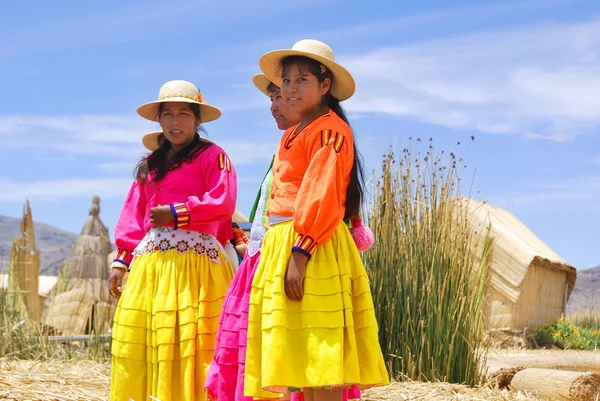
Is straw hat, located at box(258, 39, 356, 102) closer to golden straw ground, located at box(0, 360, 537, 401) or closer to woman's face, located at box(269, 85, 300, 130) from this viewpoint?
woman's face, located at box(269, 85, 300, 130)

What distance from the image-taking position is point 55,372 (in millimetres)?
6742

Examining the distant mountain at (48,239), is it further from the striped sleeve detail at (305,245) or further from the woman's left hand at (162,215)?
the striped sleeve detail at (305,245)

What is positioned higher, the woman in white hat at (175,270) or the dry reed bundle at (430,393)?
the woman in white hat at (175,270)

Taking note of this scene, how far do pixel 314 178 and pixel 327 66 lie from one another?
575mm

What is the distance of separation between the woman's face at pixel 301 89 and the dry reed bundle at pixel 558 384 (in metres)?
3.31

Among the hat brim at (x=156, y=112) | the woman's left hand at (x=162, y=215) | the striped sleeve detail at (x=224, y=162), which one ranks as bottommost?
the woman's left hand at (x=162, y=215)

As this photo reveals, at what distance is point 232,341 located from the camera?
3688 mm

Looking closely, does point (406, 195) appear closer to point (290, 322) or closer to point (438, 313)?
point (438, 313)

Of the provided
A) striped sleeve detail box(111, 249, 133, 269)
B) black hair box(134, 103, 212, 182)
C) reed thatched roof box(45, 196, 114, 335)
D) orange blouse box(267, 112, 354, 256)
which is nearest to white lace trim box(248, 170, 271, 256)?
orange blouse box(267, 112, 354, 256)

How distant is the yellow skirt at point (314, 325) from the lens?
3.17m

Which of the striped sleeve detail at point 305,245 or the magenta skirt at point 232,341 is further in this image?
the magenta skirt at point 232,341

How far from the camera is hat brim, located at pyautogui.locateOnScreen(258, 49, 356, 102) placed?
11.5 feet

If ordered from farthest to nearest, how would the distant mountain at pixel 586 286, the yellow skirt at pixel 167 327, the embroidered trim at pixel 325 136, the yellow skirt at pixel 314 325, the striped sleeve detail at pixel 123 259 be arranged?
the distant mountain at pixel 586 286
the striped sleeve detail at pixel 123 259
the yellow skirt at pixel 167 327
the embroidered trim at pixel 325 136
the yellow skirt at pixel 314 325

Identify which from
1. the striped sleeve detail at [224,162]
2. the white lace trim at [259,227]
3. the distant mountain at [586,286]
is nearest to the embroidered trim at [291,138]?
the white lace trim at [259,227]
